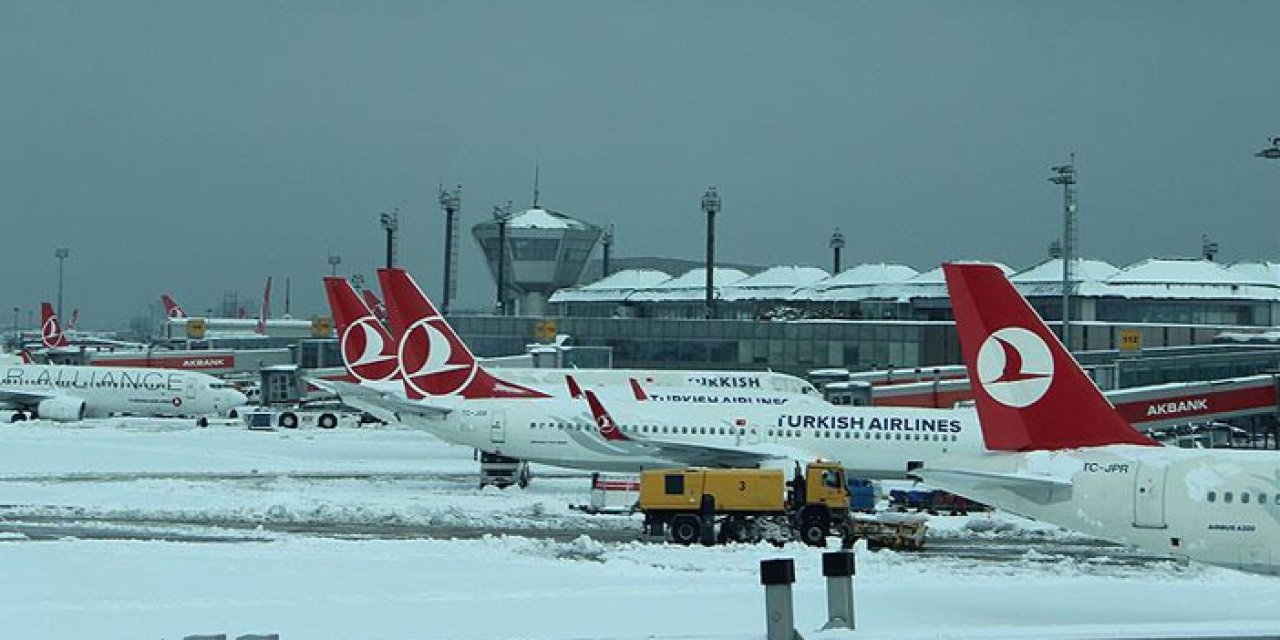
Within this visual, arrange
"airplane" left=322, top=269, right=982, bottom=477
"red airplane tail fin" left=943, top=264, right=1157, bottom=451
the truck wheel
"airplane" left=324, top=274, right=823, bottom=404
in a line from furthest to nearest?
"airplane" left=324, top=274, right=823, bottom=404
"airplane" left=322, top=269, right=982, bottom=477
the truck wheel
"red airplane tail fin" left=943, top=264, right=1157, bottom=451

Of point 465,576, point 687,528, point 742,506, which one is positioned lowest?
point 465,576

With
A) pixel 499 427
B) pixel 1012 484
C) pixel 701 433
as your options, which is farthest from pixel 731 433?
pixel 1012 484

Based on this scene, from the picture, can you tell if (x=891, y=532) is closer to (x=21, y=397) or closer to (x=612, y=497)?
(x=612, y=497)

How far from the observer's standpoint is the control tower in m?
154

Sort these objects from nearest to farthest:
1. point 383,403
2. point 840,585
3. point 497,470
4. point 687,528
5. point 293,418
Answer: point 840,585
point 687,528
point 497,470
point 383,403
point 293,418

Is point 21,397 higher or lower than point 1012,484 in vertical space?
higher

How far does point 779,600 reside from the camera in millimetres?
10039

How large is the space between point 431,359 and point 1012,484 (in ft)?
95.0

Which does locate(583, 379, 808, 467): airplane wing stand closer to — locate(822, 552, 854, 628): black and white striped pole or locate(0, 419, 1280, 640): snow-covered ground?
locate(0, 419, 1280, 640): snow-covered ground

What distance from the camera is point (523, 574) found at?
25281mm

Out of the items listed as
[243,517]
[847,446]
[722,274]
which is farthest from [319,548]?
[722,274]

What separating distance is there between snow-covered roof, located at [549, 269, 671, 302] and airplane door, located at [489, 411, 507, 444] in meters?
112

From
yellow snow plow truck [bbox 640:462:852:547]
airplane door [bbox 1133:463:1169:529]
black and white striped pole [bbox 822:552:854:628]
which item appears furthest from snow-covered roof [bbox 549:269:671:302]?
black and white striped pole [bbox 822:552:854:628]

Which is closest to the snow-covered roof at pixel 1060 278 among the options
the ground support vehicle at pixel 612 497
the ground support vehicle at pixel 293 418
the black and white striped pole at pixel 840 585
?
the ground support vehicle at pixel 293 418
